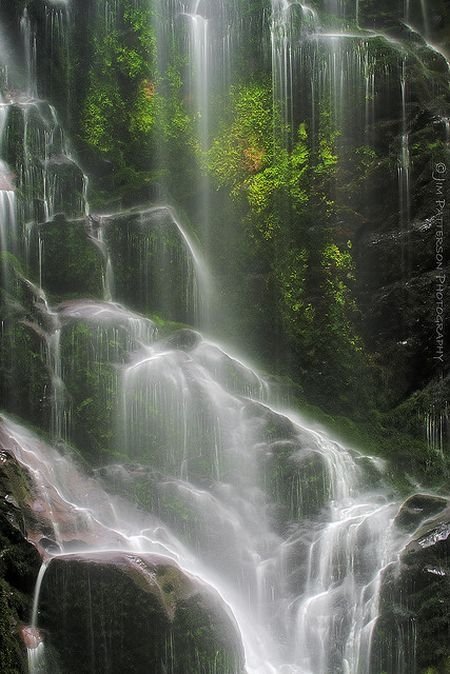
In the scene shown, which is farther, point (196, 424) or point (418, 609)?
point (196, 424)

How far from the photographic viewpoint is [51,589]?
332 inches

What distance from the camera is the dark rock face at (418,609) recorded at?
873 cm

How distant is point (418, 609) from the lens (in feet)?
29.0

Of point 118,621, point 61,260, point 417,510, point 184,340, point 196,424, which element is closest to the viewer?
point 118,621

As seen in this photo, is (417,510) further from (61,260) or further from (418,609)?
(61,260)

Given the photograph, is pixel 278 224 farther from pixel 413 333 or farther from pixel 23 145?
pixel 23 145

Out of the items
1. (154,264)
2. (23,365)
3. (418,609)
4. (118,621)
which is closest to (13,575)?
(118,621)

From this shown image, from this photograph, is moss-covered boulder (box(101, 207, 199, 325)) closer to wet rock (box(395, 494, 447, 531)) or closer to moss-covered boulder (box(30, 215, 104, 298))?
moss-covered boulder (box(30, 215, 104, 298))

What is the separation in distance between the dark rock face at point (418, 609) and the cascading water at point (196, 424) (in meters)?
0.26

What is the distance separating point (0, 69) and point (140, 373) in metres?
8.47

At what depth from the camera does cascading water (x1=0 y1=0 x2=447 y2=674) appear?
9695mm

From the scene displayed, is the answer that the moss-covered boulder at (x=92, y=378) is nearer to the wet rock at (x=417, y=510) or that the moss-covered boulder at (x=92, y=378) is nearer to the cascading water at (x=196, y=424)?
the cascading water at (x=196, y=424)

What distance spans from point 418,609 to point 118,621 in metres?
3.53

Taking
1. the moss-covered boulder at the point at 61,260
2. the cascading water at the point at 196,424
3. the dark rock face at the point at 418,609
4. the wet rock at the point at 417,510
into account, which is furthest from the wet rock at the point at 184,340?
the dark rock face at the point at 418,609
